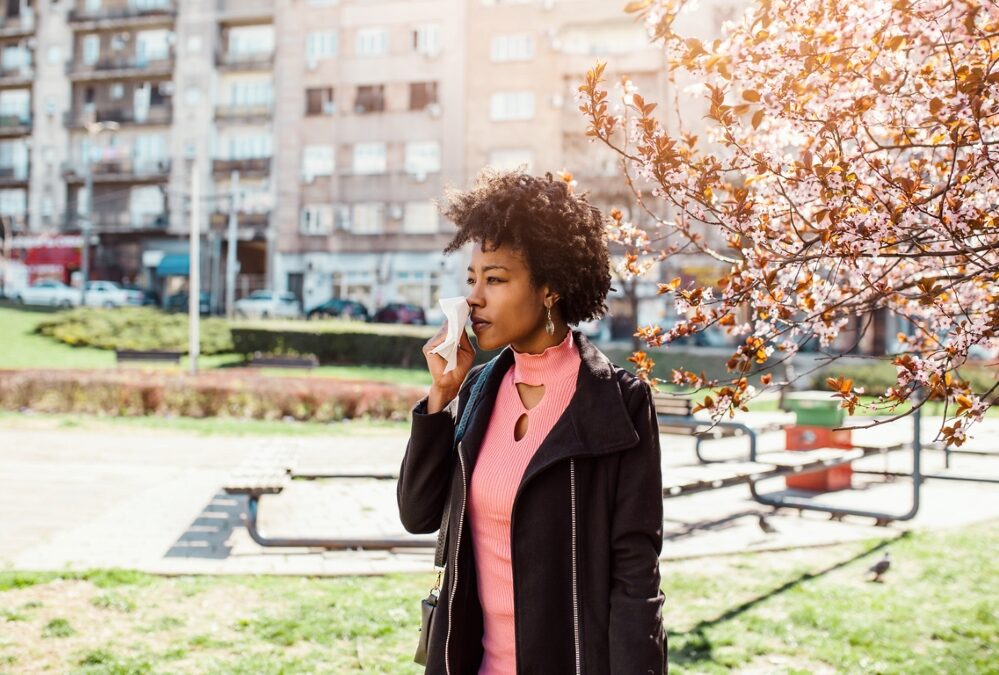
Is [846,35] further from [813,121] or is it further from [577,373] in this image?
[577,373]

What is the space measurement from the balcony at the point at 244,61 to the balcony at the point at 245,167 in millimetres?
5096

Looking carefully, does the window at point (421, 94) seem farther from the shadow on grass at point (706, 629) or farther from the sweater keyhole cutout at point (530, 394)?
the sweater keyhole cutout at point (530, 394)

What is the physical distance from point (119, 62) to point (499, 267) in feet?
186

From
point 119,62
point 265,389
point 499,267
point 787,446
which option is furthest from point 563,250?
point 119,62

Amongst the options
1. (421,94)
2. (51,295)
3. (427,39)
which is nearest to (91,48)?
(51,295)

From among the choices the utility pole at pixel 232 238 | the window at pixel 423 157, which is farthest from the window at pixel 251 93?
the window at pixel 423 157

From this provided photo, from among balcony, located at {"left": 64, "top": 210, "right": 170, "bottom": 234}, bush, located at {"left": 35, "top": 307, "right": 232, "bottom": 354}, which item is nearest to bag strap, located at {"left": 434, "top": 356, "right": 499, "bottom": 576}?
bush, located at {"left": 35, "top": 307, "right": 232, "bottom": 354}

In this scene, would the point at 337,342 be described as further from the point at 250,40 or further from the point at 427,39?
the point at 250,40

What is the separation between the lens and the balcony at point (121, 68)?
2019 inches

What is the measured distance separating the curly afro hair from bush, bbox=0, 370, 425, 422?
42.7 ft

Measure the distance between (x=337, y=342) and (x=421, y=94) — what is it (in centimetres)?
2206

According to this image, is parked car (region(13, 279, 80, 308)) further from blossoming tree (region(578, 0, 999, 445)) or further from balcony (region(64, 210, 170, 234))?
blossoming tree (region(578, 0, 999, 445))

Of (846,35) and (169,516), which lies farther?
(169,516)

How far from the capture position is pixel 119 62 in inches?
2058
